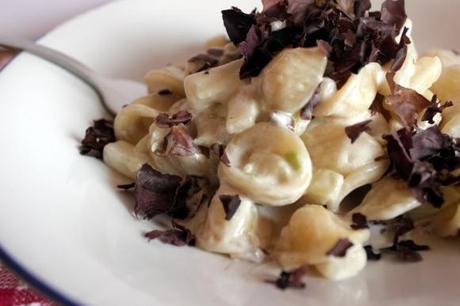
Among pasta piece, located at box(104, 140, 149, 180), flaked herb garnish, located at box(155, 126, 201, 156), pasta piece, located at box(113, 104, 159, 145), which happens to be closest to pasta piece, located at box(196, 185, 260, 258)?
flaked herb garnish, located at box(155, 126, 201, 156)

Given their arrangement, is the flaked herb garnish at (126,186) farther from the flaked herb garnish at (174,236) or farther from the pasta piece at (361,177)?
the pasta piece at (361,177)

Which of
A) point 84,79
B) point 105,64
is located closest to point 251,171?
point 84,79

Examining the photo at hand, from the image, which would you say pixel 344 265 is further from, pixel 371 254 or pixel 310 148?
pixel 310 148

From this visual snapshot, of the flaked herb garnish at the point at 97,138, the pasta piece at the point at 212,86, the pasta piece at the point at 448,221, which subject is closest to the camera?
the pasta piece at the point at 448,221

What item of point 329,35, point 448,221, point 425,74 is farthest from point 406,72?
point 448,221

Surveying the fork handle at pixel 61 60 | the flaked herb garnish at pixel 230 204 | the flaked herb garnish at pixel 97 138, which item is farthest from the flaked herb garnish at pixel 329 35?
the fork handle at pixel 61 60

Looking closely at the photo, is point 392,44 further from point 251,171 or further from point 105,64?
point 105,64
